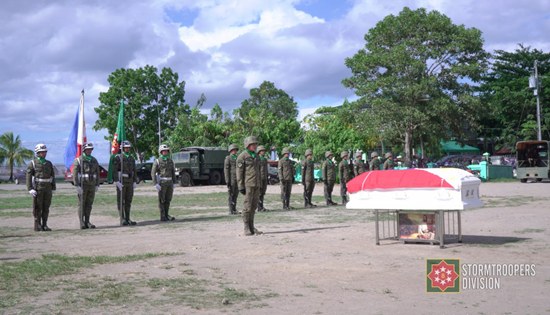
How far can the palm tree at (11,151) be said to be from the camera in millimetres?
66188

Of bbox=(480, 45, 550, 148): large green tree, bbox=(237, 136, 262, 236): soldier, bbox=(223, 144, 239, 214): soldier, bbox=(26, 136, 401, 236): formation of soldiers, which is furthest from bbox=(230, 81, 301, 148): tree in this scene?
bbox=(237, 136, 262, 236): soldier

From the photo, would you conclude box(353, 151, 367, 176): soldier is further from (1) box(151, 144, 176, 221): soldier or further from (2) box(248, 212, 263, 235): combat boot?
(2) box(248, 212, 263, 235): combat boot

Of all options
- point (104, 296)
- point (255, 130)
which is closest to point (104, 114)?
point (255, 130)

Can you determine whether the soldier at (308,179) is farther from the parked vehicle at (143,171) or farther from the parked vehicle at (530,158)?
the parked vehicle at (143,171)

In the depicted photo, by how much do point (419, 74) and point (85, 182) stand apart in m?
30.6

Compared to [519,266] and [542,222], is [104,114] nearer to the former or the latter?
[542,222]

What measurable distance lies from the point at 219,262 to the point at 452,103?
35.0 metres

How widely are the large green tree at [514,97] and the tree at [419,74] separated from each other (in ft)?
23.3

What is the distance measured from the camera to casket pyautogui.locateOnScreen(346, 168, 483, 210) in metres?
9.98

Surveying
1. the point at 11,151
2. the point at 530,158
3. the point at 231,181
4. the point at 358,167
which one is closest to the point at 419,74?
the point at 530,158

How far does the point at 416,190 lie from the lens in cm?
1028

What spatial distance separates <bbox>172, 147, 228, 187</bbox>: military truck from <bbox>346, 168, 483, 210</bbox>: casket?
32.0 metres

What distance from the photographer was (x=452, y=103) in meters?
41.7

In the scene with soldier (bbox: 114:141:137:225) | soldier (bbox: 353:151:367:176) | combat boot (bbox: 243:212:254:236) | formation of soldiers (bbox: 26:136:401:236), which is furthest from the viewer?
soldier (bbox: 353:151:367:176)
